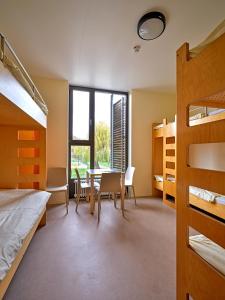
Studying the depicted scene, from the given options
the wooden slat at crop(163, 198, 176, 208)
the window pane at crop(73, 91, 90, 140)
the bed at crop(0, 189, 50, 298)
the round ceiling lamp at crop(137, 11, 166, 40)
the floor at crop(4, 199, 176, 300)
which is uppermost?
the round ceiling lamp at crop(137, 11, 166, 40)

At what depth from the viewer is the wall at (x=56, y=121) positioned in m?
3.57

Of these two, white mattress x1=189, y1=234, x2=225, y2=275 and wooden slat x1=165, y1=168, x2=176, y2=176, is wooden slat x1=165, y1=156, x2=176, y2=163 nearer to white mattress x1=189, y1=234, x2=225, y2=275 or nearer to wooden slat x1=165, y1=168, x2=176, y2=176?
wooden slat x1=165, y1=168, x2=176, y2=176

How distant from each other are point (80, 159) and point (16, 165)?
1.49 m

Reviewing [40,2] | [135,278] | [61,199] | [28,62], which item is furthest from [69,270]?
[28,62]

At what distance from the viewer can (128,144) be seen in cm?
429

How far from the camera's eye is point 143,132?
13.9ft

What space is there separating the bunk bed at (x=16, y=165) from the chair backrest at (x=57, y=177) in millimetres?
352

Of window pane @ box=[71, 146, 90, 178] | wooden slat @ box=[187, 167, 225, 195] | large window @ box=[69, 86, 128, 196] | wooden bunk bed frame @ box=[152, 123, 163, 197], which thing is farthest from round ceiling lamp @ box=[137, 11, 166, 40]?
window pane @ box=[71, 146, 90, 178]

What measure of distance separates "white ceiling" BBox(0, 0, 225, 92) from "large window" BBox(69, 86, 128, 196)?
0.74 m

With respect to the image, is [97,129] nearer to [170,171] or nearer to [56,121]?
[56,121]

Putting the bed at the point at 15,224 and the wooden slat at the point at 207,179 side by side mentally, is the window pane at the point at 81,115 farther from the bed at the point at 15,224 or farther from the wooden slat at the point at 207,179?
the wooden slat at the point at 207,179

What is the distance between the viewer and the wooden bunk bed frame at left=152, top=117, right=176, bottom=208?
3.38 metres

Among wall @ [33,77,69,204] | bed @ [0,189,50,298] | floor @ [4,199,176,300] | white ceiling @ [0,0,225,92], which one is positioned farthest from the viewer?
wall @ [33,77,69,204]

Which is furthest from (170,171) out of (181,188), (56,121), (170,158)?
(56,121)
